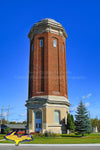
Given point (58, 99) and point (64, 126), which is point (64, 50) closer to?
point (58, 99)

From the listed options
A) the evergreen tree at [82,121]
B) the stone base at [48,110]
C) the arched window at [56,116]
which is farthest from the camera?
the arched window at [56,116]

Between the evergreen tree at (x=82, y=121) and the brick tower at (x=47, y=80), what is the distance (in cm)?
595

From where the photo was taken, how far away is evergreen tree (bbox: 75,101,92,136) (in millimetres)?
25986

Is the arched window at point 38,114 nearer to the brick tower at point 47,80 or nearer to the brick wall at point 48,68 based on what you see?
the brick tower at point 47,80

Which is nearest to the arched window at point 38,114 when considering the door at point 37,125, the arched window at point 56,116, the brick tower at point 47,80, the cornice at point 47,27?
the brick tower at point 47,80

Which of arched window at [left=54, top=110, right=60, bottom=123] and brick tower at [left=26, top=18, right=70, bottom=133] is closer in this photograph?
brick tower at [left=26, top=18, right=70, bottom=133]

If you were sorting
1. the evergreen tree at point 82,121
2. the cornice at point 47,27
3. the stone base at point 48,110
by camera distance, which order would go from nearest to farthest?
the evergreen tree at point 82,121, the stone base at point 48,110, the cornice at point 47,27

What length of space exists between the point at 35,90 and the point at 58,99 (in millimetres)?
5360

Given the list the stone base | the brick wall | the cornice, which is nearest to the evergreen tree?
the stone base

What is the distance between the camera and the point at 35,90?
3509 cm

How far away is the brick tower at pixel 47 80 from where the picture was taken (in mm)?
31766

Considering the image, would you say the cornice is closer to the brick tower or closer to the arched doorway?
the brick tower

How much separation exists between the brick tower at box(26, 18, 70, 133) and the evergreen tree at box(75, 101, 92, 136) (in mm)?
5947

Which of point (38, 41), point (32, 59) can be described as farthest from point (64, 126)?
point (38, 41)
